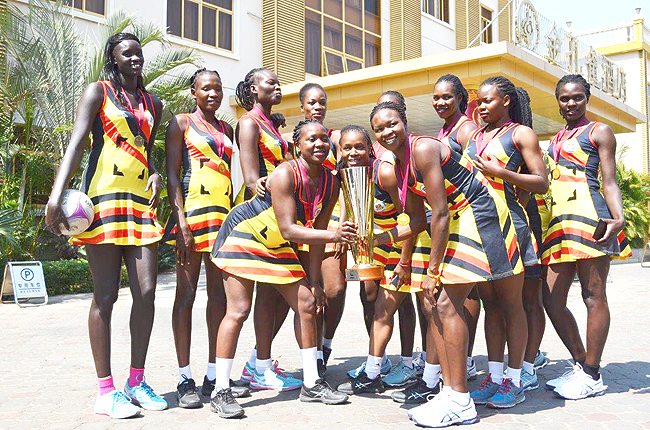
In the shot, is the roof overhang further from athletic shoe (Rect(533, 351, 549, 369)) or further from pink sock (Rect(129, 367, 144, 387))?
pink sock (Rect(129, 367, 144, 387))

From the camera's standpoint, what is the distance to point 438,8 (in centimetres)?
2242

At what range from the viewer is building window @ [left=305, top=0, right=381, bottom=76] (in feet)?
60.4

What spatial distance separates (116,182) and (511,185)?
2426 mm

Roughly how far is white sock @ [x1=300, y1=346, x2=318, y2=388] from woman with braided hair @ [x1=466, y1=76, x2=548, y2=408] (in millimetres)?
1019

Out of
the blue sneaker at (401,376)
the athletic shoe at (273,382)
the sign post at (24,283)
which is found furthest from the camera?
the sign post at (24,283)

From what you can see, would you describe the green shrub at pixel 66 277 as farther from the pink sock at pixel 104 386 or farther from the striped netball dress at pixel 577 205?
the striped netball dress at pixel 577 205

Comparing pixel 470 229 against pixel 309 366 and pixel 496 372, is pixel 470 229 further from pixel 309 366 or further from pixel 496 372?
pixel 309 366

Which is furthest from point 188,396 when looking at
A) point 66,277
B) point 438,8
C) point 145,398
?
point 438,8

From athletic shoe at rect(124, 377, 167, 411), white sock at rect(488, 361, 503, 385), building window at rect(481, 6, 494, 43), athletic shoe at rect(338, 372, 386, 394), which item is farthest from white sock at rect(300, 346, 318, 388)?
building window at rect(481, 6, 494, 43)

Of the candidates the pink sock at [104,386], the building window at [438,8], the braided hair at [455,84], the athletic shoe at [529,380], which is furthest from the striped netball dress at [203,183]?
the building window at [438,8]

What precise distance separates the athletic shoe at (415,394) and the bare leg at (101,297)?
5.95 feet

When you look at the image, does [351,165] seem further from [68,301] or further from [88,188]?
[68,301]

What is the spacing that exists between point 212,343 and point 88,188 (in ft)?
4.28

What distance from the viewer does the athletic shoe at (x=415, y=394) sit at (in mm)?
4410
